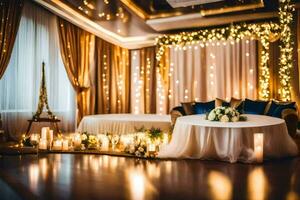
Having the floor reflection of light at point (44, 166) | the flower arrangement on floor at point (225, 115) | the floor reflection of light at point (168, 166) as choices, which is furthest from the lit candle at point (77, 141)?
the flower arrangement on floor at point (225, 115)

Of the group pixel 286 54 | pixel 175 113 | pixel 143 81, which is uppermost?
pixel 286 54

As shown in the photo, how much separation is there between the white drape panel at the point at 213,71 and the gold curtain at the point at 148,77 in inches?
25.3

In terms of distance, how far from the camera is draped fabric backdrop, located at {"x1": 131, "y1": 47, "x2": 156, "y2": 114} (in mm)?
9164

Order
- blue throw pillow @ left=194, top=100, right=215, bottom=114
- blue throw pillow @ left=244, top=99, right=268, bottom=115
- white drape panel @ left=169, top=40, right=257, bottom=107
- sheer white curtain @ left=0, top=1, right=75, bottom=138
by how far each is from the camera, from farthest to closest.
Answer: white drape panel @ left=169, top=40, right=257, bottom=107 < blue throw pillow @ left=194, top=100, right=215, bottom=114 < blue throw pillow @ left=244, top=99, right=268, bottom=115 < sheer white curtain @ left=0, top=1, right=75, bottom=138

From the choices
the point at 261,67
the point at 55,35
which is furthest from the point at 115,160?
the point at 261,67

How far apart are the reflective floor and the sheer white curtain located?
1.88m

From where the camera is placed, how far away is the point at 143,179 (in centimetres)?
319

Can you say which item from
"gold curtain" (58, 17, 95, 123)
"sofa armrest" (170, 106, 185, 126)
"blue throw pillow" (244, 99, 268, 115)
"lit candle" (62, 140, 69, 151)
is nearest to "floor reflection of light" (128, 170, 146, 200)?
"lit candle" (62, 140, 69, 151)

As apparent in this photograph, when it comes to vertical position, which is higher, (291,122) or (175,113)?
(175,113)

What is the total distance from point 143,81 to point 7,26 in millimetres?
4554

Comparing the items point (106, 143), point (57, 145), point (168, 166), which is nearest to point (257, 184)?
point (168, 166)

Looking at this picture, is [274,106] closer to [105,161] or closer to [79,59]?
[105,161]

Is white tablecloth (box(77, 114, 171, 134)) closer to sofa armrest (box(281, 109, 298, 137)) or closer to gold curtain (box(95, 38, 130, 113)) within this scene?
gold curtain (box(95, 38, 130, 113))

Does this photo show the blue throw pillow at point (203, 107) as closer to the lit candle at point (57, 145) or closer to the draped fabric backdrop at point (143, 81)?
the draped fabric backdrop at point (143, 81)
